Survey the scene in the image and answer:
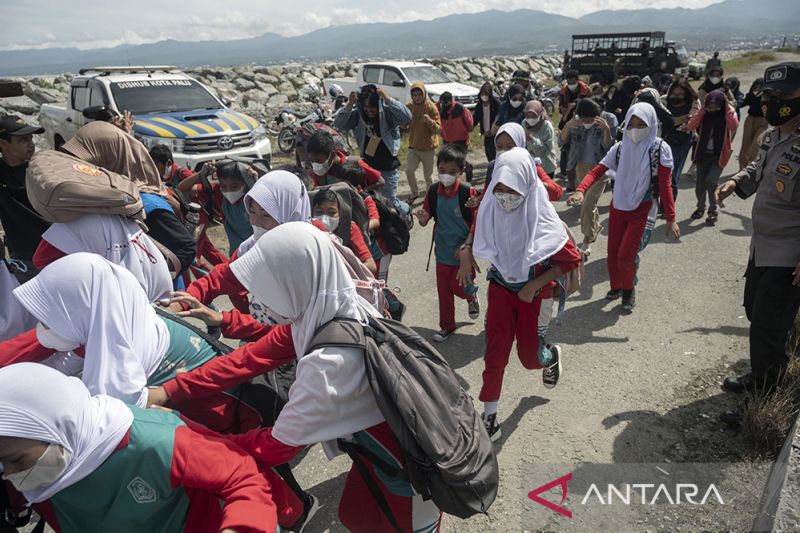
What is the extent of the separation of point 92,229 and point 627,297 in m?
4.78

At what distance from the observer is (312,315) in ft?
6.17

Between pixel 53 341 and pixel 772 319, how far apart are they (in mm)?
4098

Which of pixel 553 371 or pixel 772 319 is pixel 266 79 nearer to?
pixel 553 371

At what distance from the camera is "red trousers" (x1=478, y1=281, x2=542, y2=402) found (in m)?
3.42

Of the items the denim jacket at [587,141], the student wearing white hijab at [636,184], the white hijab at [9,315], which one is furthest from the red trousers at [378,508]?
the denim jacket at [587,141]

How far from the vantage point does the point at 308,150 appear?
4785mm

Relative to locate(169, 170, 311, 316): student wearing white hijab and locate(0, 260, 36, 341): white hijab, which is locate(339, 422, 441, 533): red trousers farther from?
locate(0, 260, 36, 341): white hijab

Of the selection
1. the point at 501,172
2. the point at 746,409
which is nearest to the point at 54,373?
the point at 501,172

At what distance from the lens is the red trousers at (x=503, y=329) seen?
135 inches

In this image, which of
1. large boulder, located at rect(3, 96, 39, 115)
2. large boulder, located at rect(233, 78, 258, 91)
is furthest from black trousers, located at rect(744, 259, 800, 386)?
large boulder, located at rect(233, 78, 258, 91)

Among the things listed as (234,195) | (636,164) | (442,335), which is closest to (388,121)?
(234,195)

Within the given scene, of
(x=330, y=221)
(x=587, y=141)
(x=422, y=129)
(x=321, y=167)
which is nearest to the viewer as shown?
(x=330, y=221)

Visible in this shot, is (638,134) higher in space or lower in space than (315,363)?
higher

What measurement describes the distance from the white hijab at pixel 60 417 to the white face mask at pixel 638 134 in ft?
16.1
